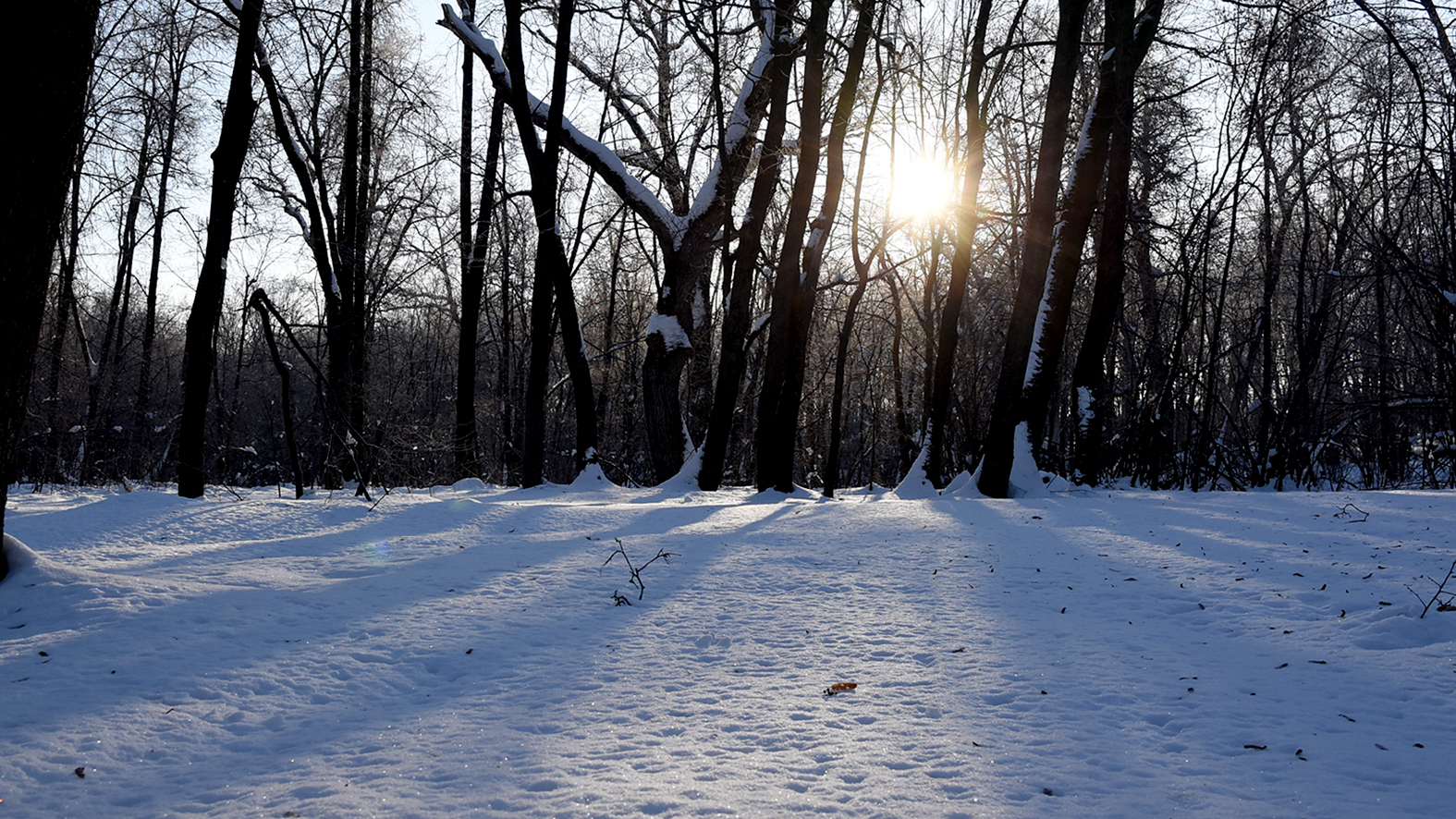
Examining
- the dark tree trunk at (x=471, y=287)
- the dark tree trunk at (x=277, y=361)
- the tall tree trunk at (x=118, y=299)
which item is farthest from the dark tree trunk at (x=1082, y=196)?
the tall tree trunk at (x=118, y=299)

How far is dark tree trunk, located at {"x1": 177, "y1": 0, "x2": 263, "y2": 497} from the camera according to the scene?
732cm

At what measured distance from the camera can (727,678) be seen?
2723mm

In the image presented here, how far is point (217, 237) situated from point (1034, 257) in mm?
7891

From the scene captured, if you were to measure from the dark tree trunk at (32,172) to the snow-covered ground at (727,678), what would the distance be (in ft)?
2.63

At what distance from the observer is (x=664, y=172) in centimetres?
1369

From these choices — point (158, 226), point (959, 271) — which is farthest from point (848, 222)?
point (158, 226)

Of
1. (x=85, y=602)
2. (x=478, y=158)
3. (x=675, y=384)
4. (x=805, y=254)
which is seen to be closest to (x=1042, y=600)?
(x=85, y=602)

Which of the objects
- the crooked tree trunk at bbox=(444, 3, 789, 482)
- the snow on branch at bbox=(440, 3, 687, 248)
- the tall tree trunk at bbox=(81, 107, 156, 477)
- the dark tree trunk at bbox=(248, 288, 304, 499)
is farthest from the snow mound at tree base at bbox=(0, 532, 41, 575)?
the tall tree trunk at bbox=(81, 107, 156, 477)

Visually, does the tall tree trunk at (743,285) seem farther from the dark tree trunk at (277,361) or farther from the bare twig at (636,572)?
the bare twig at (636,572)

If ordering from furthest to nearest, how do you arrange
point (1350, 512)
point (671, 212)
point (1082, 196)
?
point (671, 212) → point (1082, 196) → point (1350, 512)

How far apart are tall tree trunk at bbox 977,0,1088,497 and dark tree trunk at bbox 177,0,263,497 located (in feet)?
25.0

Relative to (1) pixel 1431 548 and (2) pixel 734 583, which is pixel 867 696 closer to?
(2) pixel 734 583

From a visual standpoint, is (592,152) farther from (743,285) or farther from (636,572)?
(636,572)

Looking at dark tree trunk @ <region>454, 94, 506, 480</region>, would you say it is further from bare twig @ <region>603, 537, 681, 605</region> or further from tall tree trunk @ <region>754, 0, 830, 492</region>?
bare twig @ <region>603, 537, 681, 605</region>
